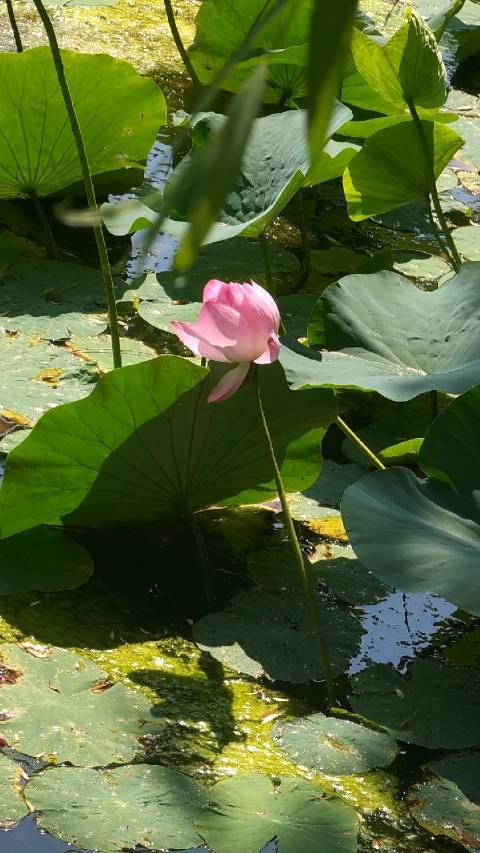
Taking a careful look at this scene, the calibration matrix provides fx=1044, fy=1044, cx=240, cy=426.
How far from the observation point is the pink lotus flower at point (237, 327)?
1006 millimetres

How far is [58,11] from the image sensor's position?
3209mm

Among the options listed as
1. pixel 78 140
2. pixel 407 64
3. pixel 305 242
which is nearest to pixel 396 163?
pixel 407 64

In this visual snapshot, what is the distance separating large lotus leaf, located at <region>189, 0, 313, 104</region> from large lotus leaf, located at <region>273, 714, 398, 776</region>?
1735 mm

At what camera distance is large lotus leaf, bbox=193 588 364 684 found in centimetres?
116

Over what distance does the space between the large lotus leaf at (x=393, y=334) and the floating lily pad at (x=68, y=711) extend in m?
0.45

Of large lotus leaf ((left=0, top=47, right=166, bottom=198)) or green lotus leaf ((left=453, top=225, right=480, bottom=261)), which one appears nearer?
large lotus leaf ((left=0, top=47, right=166, bottom=198))

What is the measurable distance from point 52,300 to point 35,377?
313 mm

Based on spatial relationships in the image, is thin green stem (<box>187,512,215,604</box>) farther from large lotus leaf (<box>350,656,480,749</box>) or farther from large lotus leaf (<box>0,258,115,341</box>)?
large lotus leaf (<box>0,258,115,341</box>)

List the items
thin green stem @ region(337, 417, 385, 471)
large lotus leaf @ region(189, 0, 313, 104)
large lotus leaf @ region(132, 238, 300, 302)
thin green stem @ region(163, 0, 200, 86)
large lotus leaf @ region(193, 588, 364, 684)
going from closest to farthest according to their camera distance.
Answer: large lotus leaf @ region(193, 588, 364, 684) < thin green stem @ region(337, 417, 385, 471) < large lotus leaf @ region(132, 238, 300, 302) < large lotus leaf @ region(189, 0, 313, 104) < thin green stem @ region(163, 0, 200, 86)

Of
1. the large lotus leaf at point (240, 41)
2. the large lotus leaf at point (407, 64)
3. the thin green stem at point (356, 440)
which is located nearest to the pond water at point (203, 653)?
the thin green stem at point (356, 440)

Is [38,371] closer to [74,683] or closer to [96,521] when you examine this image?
[96,521]

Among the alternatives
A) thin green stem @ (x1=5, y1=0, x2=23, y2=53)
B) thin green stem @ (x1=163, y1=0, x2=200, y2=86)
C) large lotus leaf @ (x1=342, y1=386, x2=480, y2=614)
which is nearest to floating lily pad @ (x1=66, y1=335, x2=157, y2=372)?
large lotus leaf @ (x1=342, y1=386, x2=480, y2=614)

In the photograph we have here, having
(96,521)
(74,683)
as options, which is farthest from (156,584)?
(74,683)

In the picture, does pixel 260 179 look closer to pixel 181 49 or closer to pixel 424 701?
pixel 424 701
